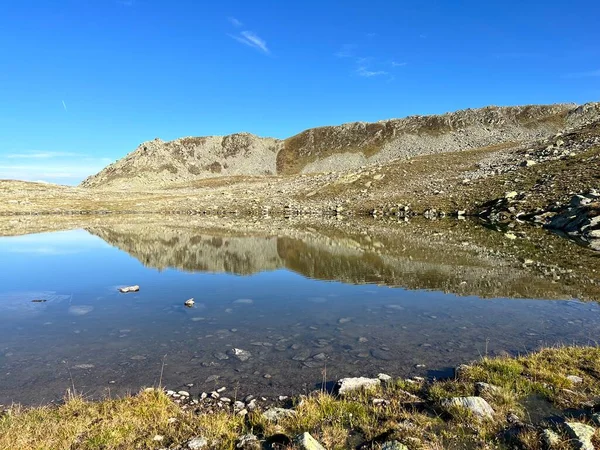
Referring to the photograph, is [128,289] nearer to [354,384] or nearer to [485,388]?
[354,384]

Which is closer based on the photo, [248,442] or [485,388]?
[248,442]

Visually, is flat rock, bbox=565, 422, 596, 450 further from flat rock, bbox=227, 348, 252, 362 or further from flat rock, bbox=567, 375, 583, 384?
flat rock, bbox=227, 348, 252, 362

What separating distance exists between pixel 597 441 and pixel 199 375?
27.4ft

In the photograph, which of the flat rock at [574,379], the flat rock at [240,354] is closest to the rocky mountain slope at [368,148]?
the flat rock at [240,354]

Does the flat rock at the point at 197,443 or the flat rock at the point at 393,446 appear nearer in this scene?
the flat rock at the point at 393,446

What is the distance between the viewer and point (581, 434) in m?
6.31

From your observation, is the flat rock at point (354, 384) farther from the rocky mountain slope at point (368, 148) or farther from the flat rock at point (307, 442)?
the rocky mountain slope at point (368, 148)

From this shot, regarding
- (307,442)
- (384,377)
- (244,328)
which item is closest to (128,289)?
(244,328)

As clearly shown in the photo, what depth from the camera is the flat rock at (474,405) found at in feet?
24.0

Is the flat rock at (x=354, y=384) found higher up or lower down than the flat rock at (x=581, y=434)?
lower down

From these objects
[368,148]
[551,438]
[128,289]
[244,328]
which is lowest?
[244,328]

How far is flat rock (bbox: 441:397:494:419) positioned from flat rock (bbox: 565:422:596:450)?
1.26 m

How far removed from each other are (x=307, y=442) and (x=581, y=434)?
4481 millimetres

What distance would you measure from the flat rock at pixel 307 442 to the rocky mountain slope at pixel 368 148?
A: 151 metres
